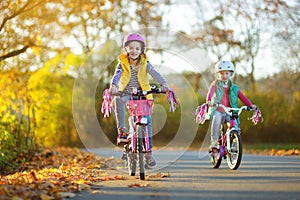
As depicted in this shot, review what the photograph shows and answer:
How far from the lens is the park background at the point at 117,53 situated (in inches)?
614

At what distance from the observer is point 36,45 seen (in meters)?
15.5

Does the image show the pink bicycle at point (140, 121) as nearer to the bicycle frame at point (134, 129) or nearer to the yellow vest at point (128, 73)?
the bicycle frame at point (134, 129)

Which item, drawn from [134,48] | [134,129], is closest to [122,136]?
[134,129]

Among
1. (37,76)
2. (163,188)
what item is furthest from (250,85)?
(163,188)

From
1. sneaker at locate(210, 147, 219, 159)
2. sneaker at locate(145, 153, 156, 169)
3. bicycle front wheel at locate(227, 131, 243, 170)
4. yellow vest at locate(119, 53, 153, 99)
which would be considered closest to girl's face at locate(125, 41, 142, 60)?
yellow vest at locate(119, 53, 153, 99)

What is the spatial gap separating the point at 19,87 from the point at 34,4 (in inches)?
146

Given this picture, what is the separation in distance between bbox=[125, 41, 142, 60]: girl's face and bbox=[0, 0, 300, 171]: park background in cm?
677

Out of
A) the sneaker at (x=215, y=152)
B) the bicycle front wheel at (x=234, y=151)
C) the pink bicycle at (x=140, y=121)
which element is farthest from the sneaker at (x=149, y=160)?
the sneaker at (x=215, y=152)

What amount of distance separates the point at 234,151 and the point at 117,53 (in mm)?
13913

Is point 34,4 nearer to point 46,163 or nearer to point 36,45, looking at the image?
point 36,45

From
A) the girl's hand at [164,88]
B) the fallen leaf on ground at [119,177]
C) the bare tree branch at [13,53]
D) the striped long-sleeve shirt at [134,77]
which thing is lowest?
the fallen leaf on ground at [119,177]

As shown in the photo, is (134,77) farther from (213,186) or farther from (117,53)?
(117,53)

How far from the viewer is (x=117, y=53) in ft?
72.1

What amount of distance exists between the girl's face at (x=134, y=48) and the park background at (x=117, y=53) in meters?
6.77
